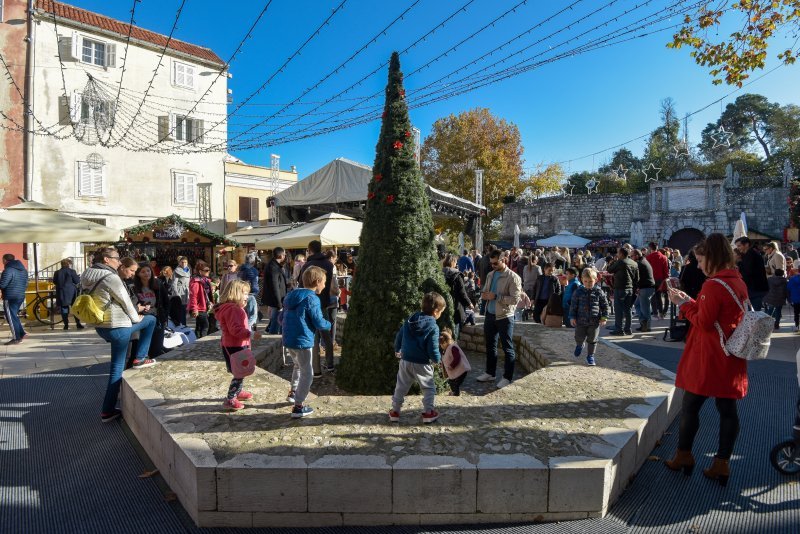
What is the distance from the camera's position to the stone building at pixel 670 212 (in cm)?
2842

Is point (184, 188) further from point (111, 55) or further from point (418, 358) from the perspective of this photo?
point (418, 358)

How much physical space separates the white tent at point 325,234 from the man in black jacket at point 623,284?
18.8ft

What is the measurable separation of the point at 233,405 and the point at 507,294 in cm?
338

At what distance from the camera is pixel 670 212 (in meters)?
29.7

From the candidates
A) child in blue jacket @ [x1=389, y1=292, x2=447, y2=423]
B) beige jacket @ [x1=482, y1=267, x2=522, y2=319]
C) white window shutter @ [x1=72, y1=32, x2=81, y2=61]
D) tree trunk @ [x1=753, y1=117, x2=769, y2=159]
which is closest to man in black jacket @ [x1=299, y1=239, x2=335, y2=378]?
beige jacket @ [x1=482, y1=267, x2=522, y2=319]

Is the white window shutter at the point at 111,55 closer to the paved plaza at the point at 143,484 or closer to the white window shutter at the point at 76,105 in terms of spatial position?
the white window shutter at the point at 76,105

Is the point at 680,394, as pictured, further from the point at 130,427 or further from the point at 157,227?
the point at 157,227

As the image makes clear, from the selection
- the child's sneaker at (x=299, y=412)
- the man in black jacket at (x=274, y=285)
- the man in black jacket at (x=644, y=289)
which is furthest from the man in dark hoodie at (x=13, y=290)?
the man in black jacket at (x=644, y=289)

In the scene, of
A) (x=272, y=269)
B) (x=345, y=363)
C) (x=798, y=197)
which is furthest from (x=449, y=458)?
(x=798, y=197)

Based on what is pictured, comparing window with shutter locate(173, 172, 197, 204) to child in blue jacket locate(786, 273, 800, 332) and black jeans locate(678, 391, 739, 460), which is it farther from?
black jeans locate(678, 391, 739, 460)

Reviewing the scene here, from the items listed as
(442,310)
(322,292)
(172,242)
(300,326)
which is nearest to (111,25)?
(172,242)

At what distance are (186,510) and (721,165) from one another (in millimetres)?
44843

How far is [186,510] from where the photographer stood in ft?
10.5

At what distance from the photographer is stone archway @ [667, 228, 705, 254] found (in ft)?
96.6
